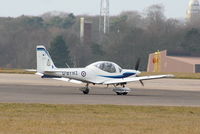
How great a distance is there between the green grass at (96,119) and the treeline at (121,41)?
79.6m

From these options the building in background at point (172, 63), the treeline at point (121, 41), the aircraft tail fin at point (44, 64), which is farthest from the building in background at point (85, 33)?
the aircraft tail fin at point (44, 64)

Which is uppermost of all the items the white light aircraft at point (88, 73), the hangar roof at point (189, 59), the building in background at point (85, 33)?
the building in background at point (85, 33)

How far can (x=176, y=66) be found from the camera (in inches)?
4380

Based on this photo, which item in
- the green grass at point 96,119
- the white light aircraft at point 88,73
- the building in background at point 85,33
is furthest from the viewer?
the building in background at point 85,33

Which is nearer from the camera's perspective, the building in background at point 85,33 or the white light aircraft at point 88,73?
the white light aircraft at point 88,73

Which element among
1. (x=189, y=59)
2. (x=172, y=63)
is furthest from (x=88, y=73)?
(x=189, y=59)

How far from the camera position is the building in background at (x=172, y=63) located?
358 feet

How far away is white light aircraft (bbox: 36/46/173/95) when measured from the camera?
40.8 meters

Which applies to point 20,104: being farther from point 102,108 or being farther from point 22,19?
point 22,19

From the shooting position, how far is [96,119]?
24.5 meters

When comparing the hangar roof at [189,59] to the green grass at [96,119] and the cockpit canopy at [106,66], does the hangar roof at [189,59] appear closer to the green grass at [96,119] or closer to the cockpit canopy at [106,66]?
the cockpit canopy at [106,66]

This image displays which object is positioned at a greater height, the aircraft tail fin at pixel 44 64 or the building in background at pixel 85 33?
the building in background at pixel 85 33

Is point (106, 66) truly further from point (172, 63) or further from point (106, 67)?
point (172, 63)

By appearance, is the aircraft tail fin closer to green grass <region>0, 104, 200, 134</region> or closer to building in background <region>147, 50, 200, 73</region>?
green grass <region>0, 104, 200, 134</region>
